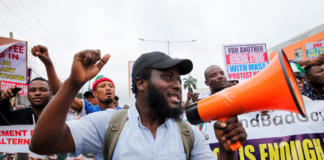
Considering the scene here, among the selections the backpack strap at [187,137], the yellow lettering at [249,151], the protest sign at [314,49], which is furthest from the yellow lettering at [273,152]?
the protest sign at [314,49]

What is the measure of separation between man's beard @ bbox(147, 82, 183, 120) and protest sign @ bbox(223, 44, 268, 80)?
4.78 m

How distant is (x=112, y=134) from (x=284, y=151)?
2.75 meters

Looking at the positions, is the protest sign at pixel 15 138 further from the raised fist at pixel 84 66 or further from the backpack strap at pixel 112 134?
the raised fist at pixel 84 66

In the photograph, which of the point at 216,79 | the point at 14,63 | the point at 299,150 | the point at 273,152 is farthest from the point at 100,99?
the point at 299,150

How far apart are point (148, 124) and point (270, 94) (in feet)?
3.14

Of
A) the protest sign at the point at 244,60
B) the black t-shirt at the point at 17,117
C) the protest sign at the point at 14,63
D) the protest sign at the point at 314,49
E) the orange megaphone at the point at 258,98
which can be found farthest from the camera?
the protest sign at the point at 314,49

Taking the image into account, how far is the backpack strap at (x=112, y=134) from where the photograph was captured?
53.9 inches

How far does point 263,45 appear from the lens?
622cm

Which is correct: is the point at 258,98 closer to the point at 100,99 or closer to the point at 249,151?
the point at 249,151

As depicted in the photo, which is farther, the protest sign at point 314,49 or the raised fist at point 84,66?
the protest sign at point 314,49

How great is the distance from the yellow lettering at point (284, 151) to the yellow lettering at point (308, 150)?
0.82 feet

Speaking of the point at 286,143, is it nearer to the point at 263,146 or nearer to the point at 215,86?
the point at 263,146

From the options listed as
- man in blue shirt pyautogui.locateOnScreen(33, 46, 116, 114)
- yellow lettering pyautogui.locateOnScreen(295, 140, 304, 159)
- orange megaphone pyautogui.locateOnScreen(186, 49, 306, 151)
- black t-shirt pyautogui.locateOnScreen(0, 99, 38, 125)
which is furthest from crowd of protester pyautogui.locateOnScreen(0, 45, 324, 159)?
yellow lettering pyautogui.locateOnScreen(295, 140, 304, 159)

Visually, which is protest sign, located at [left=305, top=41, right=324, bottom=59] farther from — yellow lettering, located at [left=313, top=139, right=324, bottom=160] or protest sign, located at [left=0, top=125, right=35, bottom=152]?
protest sign, located at [left=0, top=125, right=35, bottom=152]
